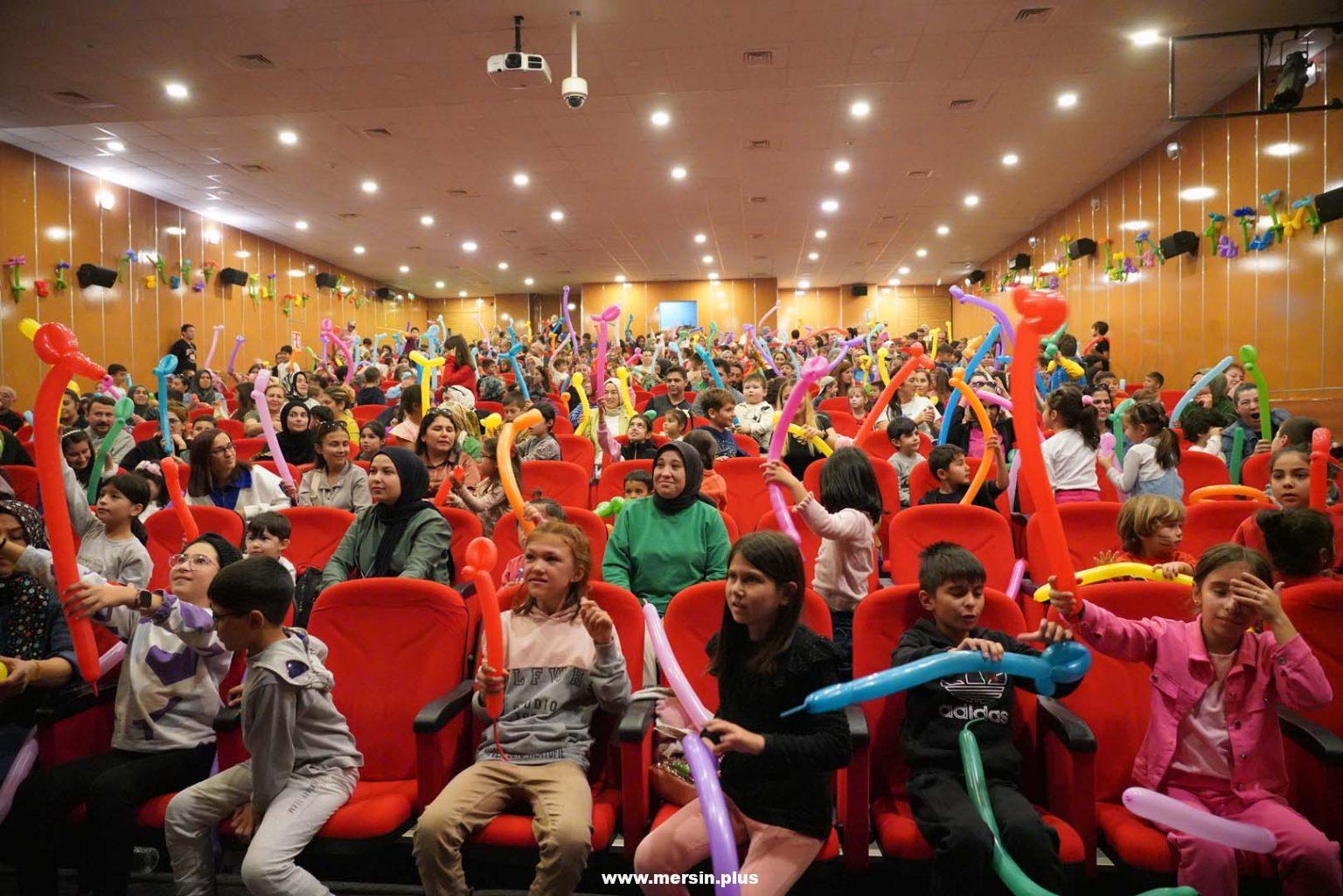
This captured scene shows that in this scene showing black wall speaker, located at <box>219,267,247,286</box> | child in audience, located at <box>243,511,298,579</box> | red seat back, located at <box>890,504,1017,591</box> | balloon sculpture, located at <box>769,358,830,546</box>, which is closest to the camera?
balloon sculpture, located at <box>769,358,830,546</box>

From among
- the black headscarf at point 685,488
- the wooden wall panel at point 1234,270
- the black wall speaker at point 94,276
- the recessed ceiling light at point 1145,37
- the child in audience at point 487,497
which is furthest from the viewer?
the black wall speaker at point 94,276

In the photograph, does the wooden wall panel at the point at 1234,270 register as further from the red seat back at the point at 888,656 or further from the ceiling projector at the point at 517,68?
the red seat back at the point at 888,656

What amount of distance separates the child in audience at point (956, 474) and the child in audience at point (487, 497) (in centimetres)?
210

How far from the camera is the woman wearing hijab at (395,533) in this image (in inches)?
126

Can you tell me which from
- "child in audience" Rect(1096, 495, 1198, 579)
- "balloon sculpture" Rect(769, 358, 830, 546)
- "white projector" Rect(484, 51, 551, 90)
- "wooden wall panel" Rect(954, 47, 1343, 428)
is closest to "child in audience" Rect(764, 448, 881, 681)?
"balloon sculpture" Rect(769, 358, 830, 546)

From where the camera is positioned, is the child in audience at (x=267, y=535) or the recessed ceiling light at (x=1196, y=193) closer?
the child in audience at (x=267, y=535)

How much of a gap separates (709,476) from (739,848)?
235 cm

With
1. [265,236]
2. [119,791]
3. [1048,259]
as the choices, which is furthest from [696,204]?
[119,791]

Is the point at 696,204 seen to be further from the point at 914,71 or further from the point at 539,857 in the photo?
the point at 539,857

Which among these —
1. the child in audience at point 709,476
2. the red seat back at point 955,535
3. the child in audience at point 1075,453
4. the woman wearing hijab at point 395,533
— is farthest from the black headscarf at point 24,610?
the child in audience at point 1075,453

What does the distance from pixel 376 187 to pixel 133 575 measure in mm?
10539

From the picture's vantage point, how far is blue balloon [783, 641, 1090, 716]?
5.55 feet

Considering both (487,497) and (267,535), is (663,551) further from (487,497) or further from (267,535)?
(267,535)

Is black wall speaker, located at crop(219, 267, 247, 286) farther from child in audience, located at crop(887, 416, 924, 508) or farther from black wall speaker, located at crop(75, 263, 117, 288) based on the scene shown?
child in audience, located at crop(887, 416, 924, 508)
